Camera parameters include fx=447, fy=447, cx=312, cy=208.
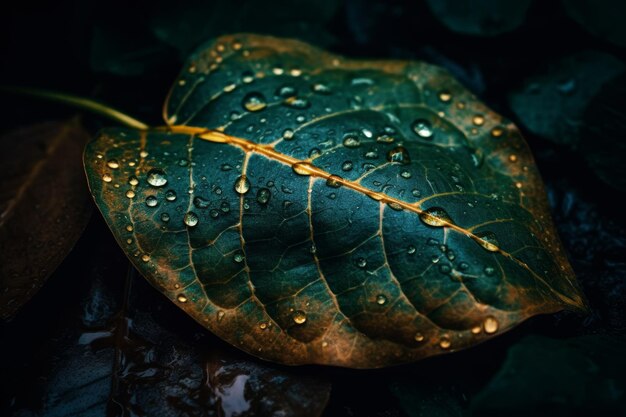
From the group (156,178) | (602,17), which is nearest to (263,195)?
(156,178)

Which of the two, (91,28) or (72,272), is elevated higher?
(91,28)

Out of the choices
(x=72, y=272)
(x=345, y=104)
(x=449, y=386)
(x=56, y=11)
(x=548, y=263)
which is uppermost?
(x=56, y=11)

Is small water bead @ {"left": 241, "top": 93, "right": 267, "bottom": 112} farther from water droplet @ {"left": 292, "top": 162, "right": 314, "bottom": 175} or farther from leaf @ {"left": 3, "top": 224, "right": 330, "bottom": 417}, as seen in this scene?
leaf @ {"left": 3, "top": 224, "right": 330, "bottom": 417}

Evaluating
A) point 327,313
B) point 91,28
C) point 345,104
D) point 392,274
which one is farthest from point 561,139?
point 91,28

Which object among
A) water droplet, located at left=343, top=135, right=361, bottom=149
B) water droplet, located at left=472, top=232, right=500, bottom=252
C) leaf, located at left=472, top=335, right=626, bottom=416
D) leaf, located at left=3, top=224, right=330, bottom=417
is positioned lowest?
leaf, located at left=3, top=224, right=330, bottom=417

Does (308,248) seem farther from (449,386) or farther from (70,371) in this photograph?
(70,371)

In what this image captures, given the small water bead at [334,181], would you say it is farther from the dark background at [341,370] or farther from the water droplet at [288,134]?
the dark background at [341,370]

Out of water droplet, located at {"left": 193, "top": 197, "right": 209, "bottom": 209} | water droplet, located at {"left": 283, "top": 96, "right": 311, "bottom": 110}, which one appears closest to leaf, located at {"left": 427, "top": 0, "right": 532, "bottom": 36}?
water droplet, located at {"left": 283, "top": 96, "right": 311, "bottom": 110}
